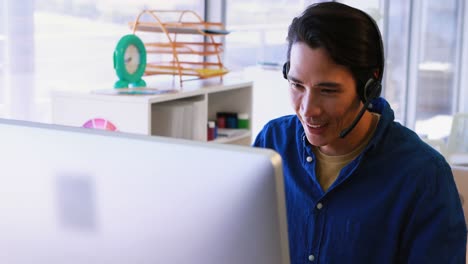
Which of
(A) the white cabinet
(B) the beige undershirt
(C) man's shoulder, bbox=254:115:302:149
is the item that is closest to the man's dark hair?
(B) the beige undershirt

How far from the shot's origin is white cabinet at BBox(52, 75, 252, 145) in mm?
2615

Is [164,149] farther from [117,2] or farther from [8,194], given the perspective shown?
[117,2]

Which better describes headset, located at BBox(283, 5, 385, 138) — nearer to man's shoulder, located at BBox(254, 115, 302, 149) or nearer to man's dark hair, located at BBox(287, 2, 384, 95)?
man's dark hair, located at BBox(287, 2, 384, 95)

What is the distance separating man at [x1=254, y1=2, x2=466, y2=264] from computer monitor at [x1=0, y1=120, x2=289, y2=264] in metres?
0.47

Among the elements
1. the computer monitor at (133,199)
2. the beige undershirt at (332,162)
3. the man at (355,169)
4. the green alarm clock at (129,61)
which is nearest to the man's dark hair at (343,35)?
the man at (355,169)

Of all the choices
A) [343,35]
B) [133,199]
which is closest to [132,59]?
[343,35]

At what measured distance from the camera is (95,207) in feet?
2.72

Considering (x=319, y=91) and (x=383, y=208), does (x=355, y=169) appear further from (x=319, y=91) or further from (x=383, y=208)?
(x=319, y=91)

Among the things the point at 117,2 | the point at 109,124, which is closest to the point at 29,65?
the point at 109,124

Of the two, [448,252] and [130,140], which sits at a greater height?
[130,140]

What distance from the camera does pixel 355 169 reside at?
1297 millimetres

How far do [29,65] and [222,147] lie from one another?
222 cm

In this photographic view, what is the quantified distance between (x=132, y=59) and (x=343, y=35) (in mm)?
1819

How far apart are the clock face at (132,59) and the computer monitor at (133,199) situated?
6.62ft
